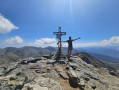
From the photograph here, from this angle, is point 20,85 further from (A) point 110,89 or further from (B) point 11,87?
(A) point 110,89

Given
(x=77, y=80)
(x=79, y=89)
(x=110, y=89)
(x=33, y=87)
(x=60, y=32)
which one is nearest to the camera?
(x=33, y=87)

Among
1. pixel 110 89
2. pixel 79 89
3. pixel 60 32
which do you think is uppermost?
pixel 60 32

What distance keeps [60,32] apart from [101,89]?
15971 mm

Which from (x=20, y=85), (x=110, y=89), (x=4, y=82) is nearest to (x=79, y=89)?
(x=110, y=89)

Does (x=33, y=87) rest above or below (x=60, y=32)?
below

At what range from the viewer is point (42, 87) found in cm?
909

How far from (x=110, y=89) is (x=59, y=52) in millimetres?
14253

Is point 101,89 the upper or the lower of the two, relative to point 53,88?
lower

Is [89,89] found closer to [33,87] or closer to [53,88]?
[53,88]

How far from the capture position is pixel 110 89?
1202cm

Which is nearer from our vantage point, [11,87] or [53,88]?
[53,88]

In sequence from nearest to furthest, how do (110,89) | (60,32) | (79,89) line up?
1. (79,89)
2. (110,89)
3. (60,32)

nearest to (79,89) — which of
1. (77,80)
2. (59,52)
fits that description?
(77,80)

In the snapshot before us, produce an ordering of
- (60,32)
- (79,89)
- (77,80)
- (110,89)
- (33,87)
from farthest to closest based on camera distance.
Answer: (60,32) < (110,89) < (77,80) < (79,89) < (33,87)
